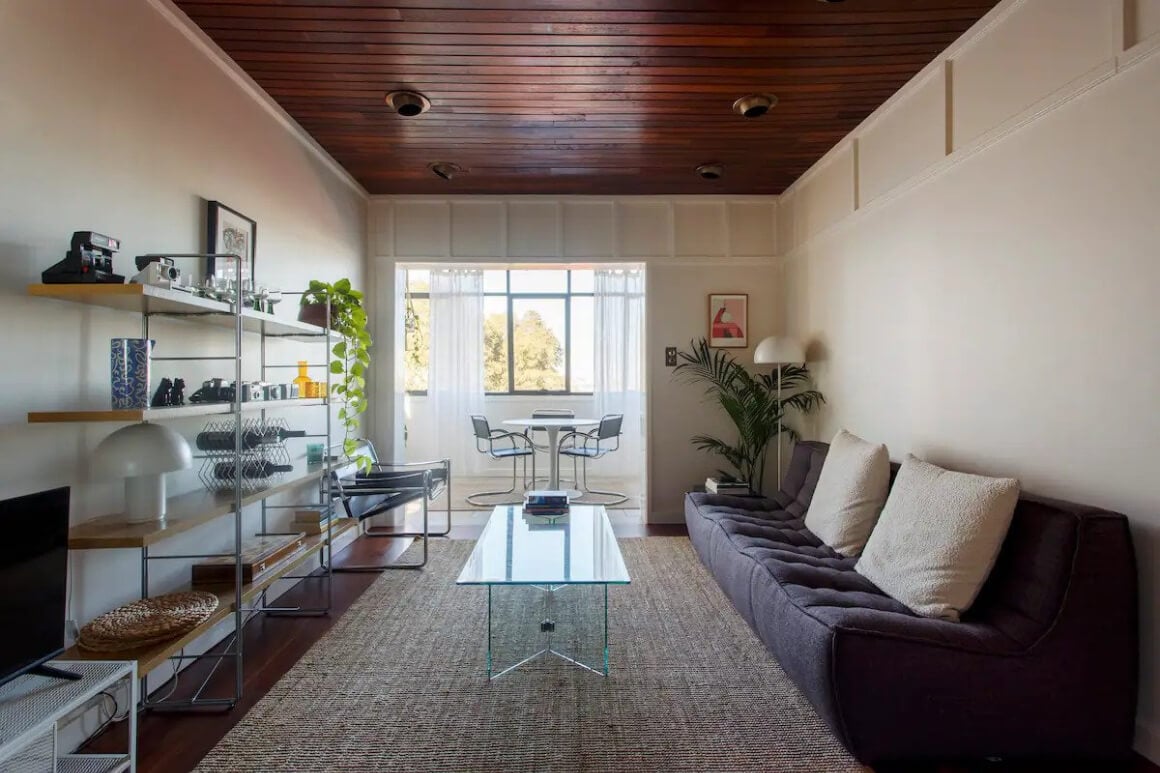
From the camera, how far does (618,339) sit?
6.68m

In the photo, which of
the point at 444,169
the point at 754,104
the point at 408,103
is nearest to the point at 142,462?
→ the point at 408,103

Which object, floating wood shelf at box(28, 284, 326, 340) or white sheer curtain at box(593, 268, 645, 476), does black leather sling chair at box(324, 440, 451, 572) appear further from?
white sheer curtain at box(593, 268, 645, 476)

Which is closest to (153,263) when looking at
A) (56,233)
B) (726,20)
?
(56,233)

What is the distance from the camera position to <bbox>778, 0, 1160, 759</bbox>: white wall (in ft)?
5.65

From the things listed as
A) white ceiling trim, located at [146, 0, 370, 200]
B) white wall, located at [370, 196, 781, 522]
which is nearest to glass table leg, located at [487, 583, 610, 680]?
white wall, located at [370, 196, 781, 522]

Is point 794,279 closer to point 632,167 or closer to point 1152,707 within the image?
point 632,167

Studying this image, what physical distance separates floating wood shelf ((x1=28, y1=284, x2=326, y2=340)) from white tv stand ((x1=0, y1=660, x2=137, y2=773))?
1050 millimetres

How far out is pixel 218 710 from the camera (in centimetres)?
205

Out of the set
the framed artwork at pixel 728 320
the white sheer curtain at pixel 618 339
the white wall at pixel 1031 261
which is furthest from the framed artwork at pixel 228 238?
the white sheer curtain at pixel 618 339

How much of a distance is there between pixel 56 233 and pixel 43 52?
1.81 ft

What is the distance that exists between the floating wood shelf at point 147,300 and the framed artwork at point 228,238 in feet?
0.68

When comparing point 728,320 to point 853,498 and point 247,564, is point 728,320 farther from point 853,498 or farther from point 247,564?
point 247,564

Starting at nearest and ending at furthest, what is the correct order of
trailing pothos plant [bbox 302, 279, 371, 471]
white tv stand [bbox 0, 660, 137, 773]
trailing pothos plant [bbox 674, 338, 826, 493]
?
1. white tv stand [bbox 0, 660, 137, 773]
2. trailing pothos plant [bbox 302, 279, 371, 471]
3. trailing pothos plant [bbox 674, 338, 826, 493]

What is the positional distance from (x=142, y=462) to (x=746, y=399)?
12.6 ft
